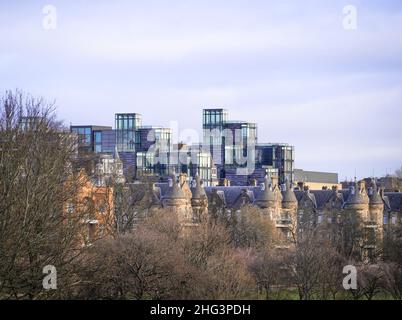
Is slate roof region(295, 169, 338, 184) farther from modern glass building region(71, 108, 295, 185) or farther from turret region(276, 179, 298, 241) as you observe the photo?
turret region(276, 179, 298, 241)

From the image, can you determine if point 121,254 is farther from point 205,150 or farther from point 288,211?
point 205,150

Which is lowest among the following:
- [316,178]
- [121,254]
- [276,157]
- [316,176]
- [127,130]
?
[121,254]

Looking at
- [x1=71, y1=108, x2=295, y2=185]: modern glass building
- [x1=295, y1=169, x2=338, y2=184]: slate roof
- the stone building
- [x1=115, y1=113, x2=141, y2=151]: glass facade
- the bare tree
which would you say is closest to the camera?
the bare tree

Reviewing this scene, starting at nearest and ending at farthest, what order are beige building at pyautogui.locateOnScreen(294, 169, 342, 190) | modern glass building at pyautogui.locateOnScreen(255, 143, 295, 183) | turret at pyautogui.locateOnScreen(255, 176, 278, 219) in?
1. turret at pyautogui.locateOnScreen(255, 176, 278, 219)
2. modern glass building at pyautogui.locateOnScreen(255, 143, 295, 183)
3. beige building at pyautogui.locateOnScreen(294, 169, 342, 190)

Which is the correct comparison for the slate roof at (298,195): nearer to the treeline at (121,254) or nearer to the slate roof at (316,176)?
the treeline at (121,254)

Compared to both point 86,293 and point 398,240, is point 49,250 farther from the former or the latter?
point 398,240

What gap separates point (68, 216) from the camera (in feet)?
132

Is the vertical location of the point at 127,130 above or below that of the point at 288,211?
above

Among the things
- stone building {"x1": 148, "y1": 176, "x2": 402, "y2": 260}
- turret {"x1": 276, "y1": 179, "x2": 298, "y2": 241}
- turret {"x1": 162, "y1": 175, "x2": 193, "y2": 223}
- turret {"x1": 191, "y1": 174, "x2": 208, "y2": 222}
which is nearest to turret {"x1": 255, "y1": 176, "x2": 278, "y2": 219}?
stone building {"x1": 148, "y1": 176, "x2": 402, "y2": 260}

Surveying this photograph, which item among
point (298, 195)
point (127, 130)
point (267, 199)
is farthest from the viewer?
point (127, 130)

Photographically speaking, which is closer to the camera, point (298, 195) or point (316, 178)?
point (298, 195)

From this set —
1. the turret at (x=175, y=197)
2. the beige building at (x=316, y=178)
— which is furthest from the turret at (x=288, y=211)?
the beige building at (x=316, y=178)

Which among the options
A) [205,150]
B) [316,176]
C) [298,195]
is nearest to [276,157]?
[205,150]

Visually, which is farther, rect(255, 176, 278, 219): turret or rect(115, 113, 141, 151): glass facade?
rect(115, 113, 141, 151): glass facade
